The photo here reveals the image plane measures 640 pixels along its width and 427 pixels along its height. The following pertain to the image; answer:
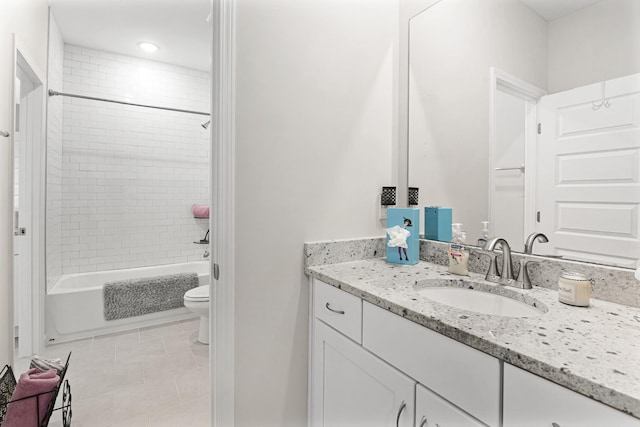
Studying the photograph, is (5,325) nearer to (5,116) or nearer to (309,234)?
(5,116)

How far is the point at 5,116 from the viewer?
1.68 meters

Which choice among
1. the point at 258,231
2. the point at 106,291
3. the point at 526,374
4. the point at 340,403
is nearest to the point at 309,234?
the point at 258,231

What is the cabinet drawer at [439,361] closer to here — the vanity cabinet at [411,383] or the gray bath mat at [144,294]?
the vanity cabinet at [411,383]

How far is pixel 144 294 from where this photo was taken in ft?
9.50

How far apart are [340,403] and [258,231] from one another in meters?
0.71

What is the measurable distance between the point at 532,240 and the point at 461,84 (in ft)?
2.46

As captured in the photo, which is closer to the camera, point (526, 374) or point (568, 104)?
point (526, 374)

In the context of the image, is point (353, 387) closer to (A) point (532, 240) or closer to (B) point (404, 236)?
(B) point (404, 236)

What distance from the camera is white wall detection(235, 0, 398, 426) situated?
122cm

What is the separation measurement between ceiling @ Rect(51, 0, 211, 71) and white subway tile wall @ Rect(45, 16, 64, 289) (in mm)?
162

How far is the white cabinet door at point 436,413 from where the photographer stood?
714 millimetres

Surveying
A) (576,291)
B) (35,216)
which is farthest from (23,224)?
(576,291)

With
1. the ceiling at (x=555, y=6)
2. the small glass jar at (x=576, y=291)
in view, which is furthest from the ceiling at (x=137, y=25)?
the small glass jar at (x=576, y=291)

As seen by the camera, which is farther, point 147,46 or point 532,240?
point 147,46
